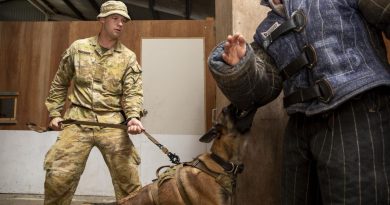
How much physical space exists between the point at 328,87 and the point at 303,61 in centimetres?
16

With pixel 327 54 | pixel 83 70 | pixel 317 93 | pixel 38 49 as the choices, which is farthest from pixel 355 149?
pixel 38 49

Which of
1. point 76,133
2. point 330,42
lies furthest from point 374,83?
point 76,133

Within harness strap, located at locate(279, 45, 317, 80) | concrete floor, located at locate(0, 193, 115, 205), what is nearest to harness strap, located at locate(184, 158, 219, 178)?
harness strap, located at locate(279, 45, 317, 80)

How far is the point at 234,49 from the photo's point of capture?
1.48m

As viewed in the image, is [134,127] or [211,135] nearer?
[211,135]

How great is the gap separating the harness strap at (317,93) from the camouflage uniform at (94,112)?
174 centimetres

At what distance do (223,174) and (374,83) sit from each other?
2.45ft

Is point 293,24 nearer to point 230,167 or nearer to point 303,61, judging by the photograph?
point 303,61

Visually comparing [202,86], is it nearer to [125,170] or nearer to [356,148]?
[125,170]

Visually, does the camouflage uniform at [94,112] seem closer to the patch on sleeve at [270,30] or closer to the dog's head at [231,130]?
the dog's head at [231,130]

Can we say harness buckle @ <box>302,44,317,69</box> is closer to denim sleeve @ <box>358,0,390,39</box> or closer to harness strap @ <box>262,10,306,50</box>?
harness strap @ <box>262,10,306,50</box>

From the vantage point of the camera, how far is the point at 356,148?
52.2 inches

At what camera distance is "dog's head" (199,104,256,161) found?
1.69 metres

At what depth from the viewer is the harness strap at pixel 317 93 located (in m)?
1.36
